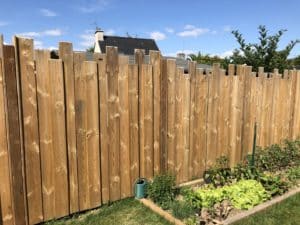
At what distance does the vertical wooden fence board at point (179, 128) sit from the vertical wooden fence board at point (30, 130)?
2113 mm

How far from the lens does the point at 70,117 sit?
334 centimetres

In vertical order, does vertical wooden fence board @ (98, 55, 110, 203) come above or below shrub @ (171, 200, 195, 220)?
above

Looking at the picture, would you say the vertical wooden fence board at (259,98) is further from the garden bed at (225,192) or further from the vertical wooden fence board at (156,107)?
the vertical wooden fence board at (156,107)

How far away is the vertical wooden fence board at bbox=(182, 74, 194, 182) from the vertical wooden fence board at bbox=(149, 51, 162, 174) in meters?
0.51

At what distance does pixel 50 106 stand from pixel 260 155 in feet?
12.8

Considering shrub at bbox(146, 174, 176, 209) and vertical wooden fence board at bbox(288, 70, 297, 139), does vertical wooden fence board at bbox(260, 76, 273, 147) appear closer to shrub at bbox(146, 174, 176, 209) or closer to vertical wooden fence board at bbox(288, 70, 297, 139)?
vertical wooden fence board at bbox(288, 70, 297, 139)

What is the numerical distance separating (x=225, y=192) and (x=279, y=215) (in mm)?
732

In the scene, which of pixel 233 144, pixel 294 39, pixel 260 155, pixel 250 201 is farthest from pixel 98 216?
pixel 294 39

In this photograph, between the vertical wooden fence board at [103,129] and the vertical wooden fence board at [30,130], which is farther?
the vertical wooden fence board at [103,129]

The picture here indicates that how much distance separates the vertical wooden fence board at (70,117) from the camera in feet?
10.5

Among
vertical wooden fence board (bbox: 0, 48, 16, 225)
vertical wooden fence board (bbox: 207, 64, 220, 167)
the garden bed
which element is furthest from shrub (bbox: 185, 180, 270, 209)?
vertical wooden fence board (bbox: 0, 48, 16, 225)

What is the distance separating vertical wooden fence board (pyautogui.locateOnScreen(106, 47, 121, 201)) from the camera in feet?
11.8

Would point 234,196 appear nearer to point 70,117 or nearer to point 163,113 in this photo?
point 163,113

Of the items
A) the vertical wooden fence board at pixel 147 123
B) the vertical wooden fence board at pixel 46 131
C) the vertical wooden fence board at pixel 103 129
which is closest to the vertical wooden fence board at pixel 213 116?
the vertical wooden fence board at pixel 147 123
